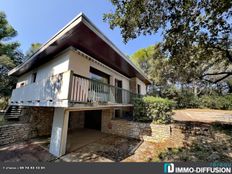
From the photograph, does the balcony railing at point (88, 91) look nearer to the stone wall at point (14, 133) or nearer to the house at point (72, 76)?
the house at point (72, 76)

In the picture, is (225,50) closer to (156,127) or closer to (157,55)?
(157,55)

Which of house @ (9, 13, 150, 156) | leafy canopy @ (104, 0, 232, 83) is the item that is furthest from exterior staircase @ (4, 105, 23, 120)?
leafy canopy @ (104, 0, 232, 83)

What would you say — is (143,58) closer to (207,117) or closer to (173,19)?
(207,117)

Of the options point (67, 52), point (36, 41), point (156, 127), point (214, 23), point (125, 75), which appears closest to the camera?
point (214, 23)

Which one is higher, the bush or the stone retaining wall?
the bush

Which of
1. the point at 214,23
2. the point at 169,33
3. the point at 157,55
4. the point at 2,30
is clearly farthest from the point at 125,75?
the point at 2,30

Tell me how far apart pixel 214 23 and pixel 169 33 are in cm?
204

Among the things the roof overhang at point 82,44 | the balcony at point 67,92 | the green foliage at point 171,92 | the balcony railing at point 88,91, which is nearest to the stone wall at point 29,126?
the balcony at point 67,92

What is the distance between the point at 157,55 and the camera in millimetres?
7980

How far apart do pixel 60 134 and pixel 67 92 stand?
92.2 inches

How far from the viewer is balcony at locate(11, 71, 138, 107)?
4.63m

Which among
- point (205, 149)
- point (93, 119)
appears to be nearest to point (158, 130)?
point (205, 149)

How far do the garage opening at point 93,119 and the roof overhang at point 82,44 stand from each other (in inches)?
195

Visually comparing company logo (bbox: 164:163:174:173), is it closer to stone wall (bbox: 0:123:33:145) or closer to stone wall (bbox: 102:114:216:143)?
stone wall (bbox: 102:114:216:143)
